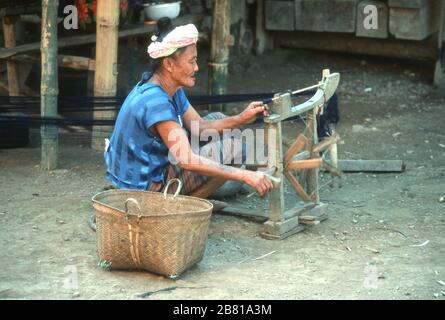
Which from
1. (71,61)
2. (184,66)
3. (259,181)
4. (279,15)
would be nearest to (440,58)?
(279,15)

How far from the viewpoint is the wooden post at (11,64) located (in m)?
7.51

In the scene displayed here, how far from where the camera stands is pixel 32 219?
557 cm

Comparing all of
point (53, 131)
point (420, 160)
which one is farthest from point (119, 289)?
point (420, 160)

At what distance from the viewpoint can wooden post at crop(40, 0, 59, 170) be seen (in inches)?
257

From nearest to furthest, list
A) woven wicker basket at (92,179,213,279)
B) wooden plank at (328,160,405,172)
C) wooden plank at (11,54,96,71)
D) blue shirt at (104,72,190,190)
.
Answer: woven wicker basket at (92,179,213,279)
blue shirt at (104,72,190,190)
wooden plank at (328,160,405,172)
wooden plank at (11,54,96,71)

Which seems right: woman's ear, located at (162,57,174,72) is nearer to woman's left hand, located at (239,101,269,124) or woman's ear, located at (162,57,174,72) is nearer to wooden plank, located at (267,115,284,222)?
woman's left hand, located at (239,101,269,124)

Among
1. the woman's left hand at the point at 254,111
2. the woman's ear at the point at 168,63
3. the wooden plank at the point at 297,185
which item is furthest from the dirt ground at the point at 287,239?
the woman's ear at the point at 168,63

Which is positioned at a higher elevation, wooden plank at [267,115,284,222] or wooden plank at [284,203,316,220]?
wooden plank at [267,115,284,222]

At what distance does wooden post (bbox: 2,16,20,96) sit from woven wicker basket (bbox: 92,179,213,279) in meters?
3.21

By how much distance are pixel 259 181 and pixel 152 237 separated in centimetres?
72

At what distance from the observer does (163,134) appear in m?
4.87

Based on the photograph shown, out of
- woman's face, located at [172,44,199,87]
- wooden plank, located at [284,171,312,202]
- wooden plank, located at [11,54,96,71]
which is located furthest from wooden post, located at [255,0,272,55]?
woman's face, located at [172,44,199,87]

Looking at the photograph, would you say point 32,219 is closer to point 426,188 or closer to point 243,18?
point 426,188

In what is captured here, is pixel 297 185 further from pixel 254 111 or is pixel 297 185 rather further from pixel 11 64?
pixel 11 64
